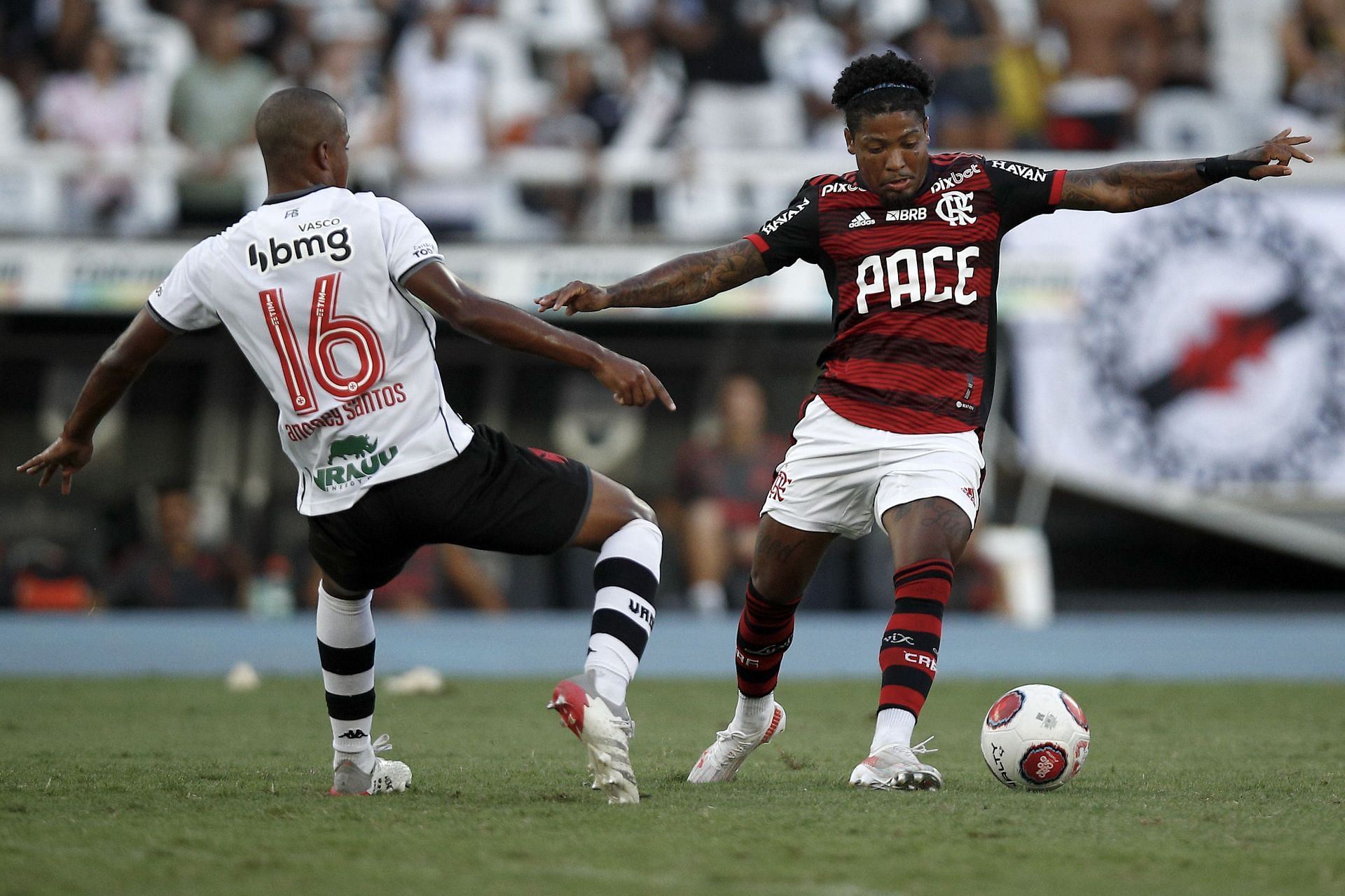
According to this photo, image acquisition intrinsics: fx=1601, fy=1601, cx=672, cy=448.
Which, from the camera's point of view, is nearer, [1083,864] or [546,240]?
[1083,864]

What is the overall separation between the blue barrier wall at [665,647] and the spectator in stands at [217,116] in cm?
327

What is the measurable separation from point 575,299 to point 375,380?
762 millimetres

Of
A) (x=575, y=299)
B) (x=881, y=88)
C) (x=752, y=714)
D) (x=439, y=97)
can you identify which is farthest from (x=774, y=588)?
(x=439, y=97)

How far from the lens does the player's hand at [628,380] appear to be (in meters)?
→ 4.24

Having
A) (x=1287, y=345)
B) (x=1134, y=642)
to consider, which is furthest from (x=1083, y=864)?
(x=1287, y=345)

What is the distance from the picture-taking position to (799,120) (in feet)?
46.9

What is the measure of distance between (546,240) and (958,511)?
25.3 ft

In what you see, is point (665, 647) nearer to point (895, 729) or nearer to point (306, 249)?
point (895, 729)

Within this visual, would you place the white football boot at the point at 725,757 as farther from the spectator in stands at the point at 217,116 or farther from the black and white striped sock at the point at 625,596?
the spectator in stands at the point at 217,116

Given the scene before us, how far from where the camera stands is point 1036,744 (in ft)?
15.8

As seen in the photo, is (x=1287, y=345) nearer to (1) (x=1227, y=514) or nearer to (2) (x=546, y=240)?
(1) (x=1227, y=514)

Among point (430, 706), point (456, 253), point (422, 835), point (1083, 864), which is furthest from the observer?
point (456, 253)

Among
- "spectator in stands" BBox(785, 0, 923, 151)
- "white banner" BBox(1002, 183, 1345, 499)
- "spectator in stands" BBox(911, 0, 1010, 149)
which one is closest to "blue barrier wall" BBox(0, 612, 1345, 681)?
"white banner" BBox(1002, 183, 1345, 499)

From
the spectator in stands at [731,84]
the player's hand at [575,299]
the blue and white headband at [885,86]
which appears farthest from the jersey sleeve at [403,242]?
the spectator in stands at [731,84]
